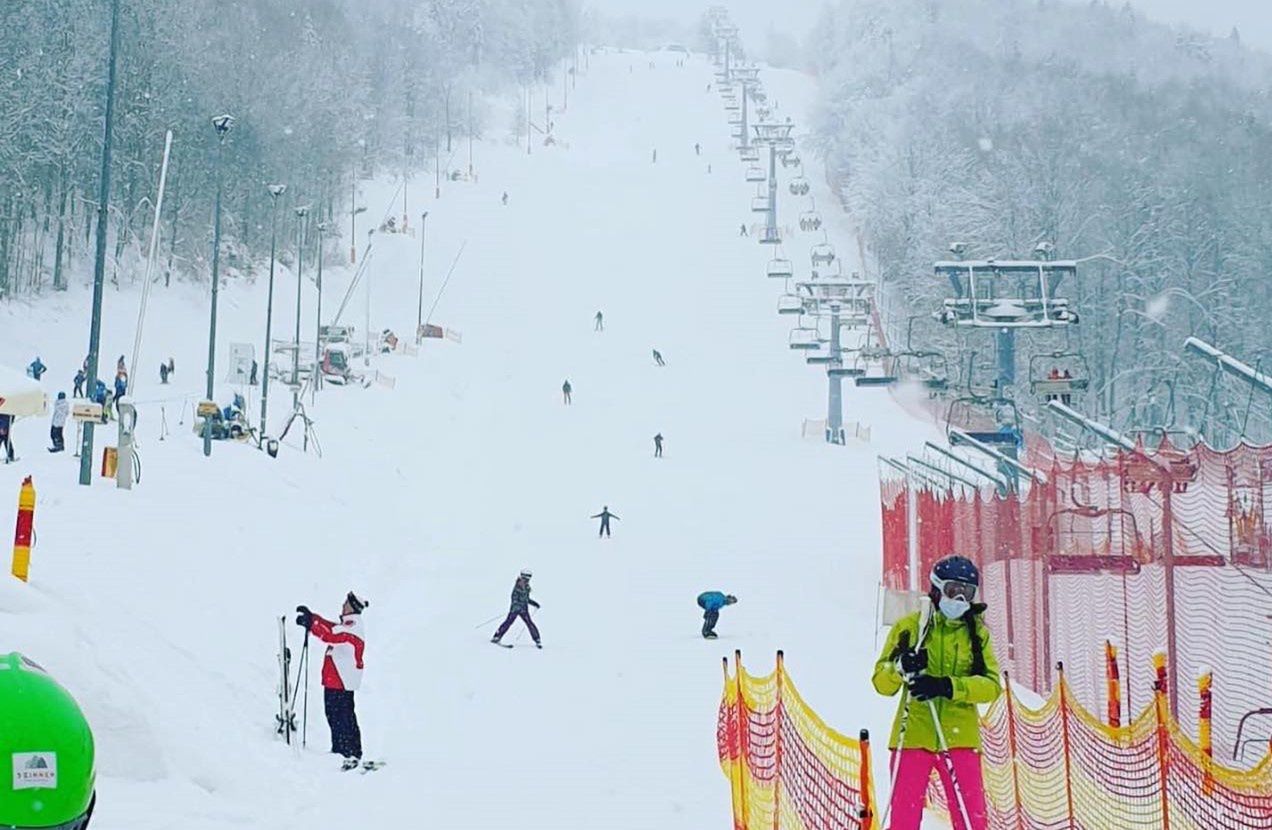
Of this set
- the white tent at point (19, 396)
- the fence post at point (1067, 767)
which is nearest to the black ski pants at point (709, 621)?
the fence post at point (1067, 767)

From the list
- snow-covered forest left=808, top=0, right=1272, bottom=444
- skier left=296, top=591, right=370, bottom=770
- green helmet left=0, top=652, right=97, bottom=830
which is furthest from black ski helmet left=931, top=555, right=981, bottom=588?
snow-covered forest left=808, top=0, right=1272, bottom=444

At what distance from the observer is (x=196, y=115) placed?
70.2 meters

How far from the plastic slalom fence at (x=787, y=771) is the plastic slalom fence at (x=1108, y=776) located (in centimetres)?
101

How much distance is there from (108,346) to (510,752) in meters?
43.4

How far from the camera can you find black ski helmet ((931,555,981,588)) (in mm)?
6137

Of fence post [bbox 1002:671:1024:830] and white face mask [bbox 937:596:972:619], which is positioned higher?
white face mask [bbox 937:596:972:619]

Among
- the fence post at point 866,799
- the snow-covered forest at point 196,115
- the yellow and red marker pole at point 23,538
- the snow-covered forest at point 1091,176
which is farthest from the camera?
the snow-covered forest at point 1091,176

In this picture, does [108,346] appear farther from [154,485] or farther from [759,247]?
[759,247]

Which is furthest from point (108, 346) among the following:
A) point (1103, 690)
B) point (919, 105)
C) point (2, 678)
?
point (919, 105)

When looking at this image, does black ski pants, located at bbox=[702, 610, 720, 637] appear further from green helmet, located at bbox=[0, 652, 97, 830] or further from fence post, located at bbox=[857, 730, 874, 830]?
green helmet, located at bbox=[0, 652, 97, 830]

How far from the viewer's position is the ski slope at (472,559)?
902 centimetres

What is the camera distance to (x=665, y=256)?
84.0 meters

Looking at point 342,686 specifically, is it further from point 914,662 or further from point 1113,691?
point 1113,691

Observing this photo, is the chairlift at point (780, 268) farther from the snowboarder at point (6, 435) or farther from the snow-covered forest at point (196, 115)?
the snowboarder at point (6, 435)
